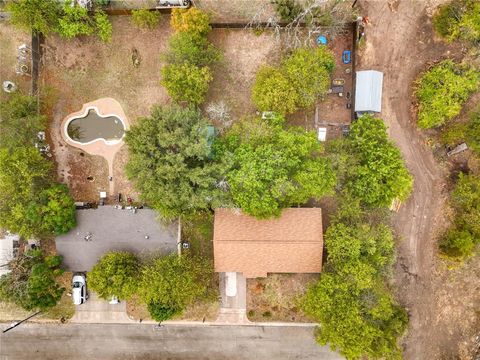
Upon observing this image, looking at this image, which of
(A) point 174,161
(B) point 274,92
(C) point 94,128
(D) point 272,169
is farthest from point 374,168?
(C) point 94,128

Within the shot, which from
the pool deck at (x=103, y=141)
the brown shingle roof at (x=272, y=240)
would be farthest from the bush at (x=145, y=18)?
the brown shingle roof at (x=272, y=240)

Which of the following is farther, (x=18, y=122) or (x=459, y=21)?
(x=18, y=122)

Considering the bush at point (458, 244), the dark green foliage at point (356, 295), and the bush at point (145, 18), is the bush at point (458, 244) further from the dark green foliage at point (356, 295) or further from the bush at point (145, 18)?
the bush at point (145, 18)

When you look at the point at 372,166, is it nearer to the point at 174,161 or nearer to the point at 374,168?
the point at 374,168

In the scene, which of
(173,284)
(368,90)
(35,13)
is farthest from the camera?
(368,90)

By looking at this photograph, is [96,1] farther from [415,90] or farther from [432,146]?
[432,146]

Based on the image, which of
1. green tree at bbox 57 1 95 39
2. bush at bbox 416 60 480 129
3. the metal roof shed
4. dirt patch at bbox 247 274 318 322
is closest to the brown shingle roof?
dirt patch at bbox 247 274 318 322

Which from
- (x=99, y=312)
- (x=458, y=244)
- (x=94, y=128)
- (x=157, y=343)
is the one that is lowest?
(x=157, y=343)
